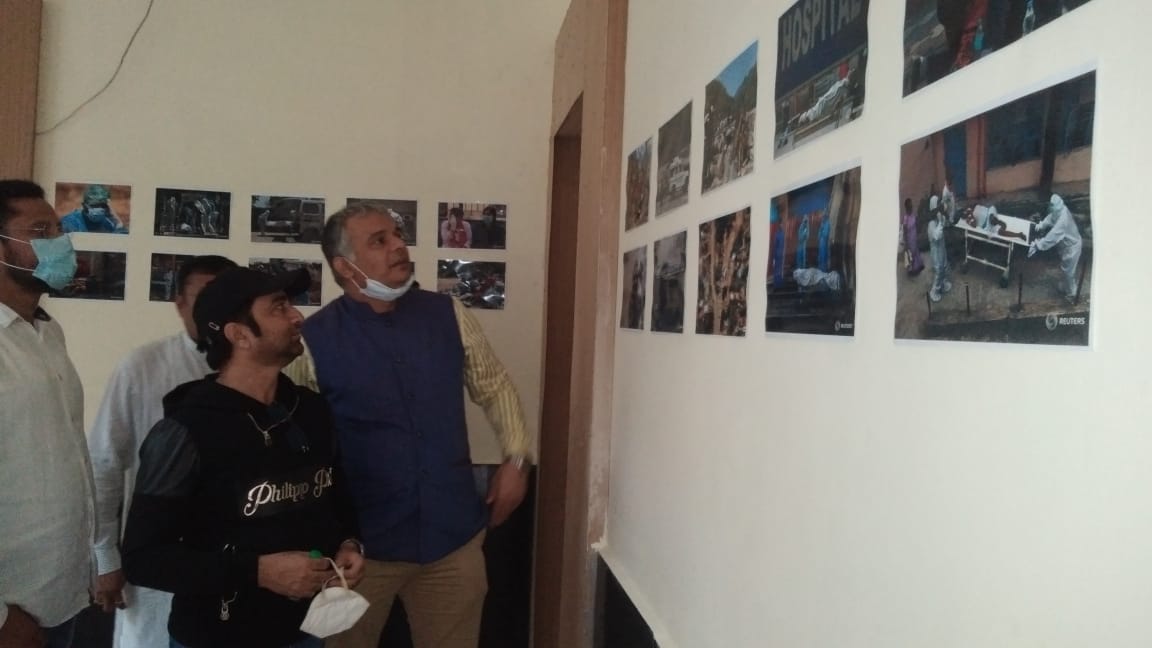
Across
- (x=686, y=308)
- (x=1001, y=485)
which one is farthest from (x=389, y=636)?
(x=1001, y=485)

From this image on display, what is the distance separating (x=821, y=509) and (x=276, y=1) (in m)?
2.85

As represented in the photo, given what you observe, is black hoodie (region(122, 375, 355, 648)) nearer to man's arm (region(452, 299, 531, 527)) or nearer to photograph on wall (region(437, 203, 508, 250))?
man's arm (region(452, 299, 531, 527))

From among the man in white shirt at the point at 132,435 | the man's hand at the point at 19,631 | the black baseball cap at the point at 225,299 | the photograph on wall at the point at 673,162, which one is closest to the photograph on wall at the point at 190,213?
the man in white shirt at the point at 132,435

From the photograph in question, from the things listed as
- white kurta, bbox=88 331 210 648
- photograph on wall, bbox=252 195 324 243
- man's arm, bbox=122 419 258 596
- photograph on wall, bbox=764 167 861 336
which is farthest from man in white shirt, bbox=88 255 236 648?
photograph on wall, bbox=764 167 861 336

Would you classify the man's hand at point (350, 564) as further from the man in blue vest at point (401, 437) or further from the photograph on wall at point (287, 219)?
the photograph on wall at point (287, 219)

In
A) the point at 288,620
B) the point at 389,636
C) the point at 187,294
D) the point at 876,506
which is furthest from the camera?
the point at 389,636

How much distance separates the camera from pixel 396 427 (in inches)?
71.8

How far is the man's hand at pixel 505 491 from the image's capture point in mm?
1920

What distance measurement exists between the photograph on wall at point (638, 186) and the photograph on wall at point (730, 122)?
0.36m

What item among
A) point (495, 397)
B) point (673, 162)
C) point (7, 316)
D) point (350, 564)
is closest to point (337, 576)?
point (350, 564)

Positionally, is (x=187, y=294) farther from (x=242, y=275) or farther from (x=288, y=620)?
(x=288, y=620)

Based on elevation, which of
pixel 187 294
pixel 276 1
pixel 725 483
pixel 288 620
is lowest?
pixel 288 620

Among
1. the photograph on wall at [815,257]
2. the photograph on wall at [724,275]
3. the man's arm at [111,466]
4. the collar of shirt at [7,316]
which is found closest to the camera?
the photograph on wall at [815,257]

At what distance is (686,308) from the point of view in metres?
1.35
